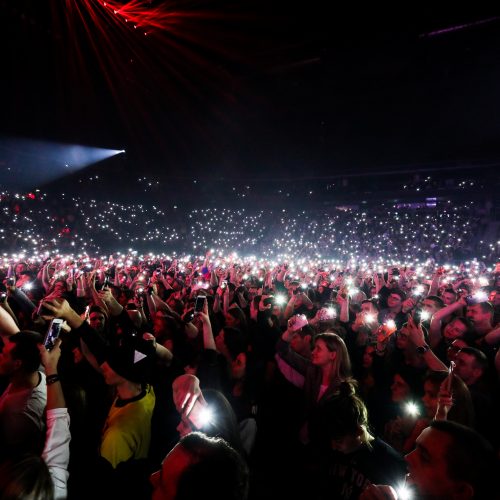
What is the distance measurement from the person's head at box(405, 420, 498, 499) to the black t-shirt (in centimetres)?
33

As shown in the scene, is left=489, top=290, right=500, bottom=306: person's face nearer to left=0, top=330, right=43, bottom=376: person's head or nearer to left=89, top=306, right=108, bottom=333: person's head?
left=89, top=306, right=108, bottom=333: person's head

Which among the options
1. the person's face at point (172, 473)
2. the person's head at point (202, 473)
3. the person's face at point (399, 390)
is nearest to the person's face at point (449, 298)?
the person's face at point (399, 390)

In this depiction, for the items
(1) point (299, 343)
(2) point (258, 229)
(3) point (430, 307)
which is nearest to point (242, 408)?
(1) point (299, 343)

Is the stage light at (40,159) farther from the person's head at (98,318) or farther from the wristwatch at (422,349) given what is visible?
the wristwatch at (422,349)

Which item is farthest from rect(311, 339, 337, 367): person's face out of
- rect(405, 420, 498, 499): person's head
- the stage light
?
the stage light

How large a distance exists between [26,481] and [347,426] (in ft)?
5.93

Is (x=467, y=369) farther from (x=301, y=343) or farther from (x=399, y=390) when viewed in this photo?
(x=301, y=343)

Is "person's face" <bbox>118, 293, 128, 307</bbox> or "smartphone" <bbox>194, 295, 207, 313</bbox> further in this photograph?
"person's face" <bbox>118, 293, 128, 307</bbox>

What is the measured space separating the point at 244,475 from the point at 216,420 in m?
0.81

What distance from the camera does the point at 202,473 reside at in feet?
4.70

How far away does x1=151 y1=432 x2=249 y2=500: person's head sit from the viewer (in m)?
1.39

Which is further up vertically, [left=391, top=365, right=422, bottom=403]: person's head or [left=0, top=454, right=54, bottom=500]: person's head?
[left=0, top=454, right=54, bottom=500]: person's head

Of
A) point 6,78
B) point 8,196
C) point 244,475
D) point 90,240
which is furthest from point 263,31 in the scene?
point 90,240

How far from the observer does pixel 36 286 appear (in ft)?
26.6
